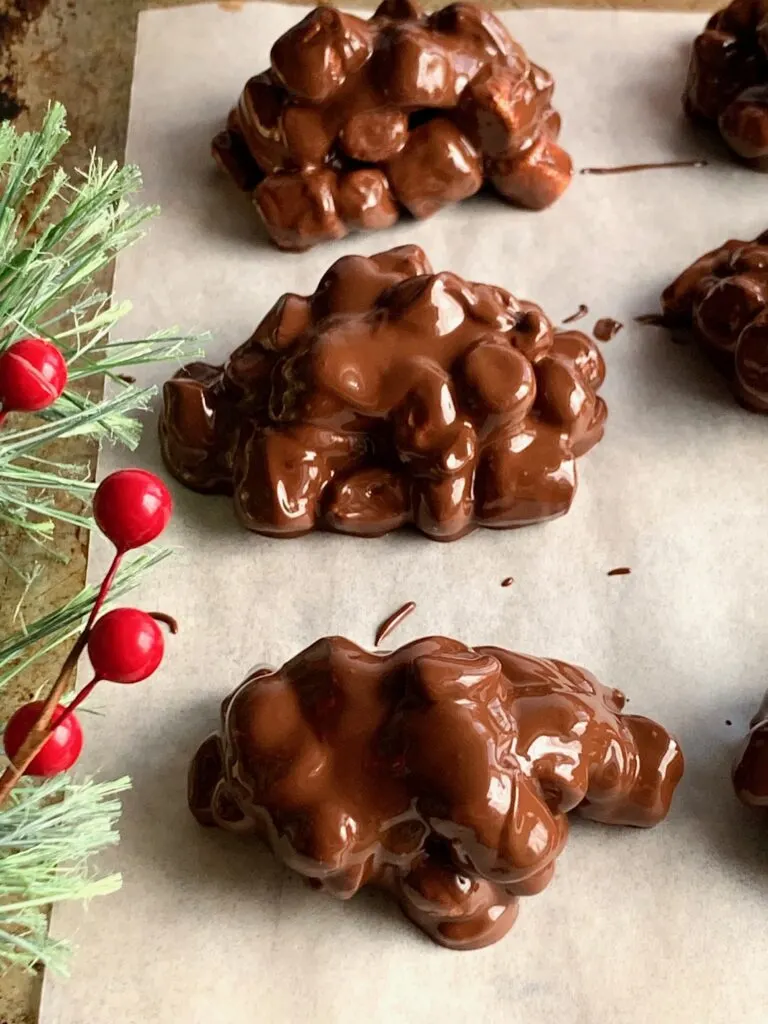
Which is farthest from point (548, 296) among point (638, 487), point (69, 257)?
point (69, 257)

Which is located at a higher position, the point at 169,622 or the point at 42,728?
the point at 42,728

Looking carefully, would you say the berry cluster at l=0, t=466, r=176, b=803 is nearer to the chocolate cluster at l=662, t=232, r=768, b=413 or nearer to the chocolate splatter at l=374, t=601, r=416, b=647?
the chocolate splatter at l=374, t=601, r=416, b=647

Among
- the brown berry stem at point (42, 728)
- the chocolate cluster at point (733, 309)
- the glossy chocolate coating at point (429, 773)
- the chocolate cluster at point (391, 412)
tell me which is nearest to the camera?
the brown berry stem at point (42, 728)

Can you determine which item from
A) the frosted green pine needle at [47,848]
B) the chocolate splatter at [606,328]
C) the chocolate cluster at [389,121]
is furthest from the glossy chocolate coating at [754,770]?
the chocolate cluster at [389,121]

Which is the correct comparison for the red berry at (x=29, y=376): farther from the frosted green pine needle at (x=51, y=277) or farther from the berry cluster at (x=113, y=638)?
the frosted green pine needle at (x=51, y=277)

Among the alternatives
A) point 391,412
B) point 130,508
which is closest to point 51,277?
point 130,508

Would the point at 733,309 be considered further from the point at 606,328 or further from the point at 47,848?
the point at 47,848

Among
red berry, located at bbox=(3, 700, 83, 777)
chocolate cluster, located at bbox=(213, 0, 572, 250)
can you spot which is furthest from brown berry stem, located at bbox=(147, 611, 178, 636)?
chocolate cluster, located at bbox=(213, 0, 572, 250)
